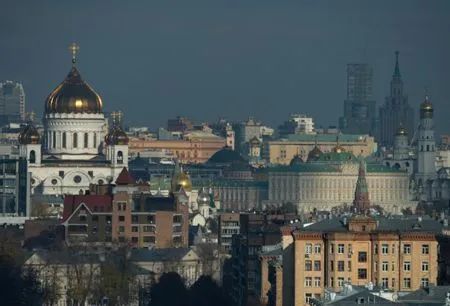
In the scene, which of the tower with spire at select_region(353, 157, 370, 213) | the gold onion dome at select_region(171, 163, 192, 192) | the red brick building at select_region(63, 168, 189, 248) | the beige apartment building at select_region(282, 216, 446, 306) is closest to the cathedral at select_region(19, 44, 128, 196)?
the gold onion dome at select_region(171, 163, 192, 192)

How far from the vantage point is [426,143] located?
177m

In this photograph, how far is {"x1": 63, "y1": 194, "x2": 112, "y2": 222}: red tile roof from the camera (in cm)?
9238

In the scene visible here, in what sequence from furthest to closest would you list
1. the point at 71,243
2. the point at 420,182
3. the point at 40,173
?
the point at 420,182 < the point at 40,173 < the point at 71,243

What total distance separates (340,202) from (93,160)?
27153 mm

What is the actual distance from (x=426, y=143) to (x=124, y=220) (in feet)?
283

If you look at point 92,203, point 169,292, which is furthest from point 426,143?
point 169,292

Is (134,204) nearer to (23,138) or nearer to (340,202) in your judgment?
(23,138)

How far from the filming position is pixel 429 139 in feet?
583

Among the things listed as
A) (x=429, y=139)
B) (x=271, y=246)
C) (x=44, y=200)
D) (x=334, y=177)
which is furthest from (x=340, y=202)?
(x=271, y=246)

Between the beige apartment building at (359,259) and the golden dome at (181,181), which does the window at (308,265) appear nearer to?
the beige apartment building at (359,259)

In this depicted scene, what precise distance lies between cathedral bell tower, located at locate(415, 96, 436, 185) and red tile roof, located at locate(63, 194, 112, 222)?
8300 centimetres

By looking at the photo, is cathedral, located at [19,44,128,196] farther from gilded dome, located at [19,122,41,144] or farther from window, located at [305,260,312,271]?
window, located at [305,260,312,271]

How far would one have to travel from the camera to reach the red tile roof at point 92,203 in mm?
92375

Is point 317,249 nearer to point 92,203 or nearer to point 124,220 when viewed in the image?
point 124,220
